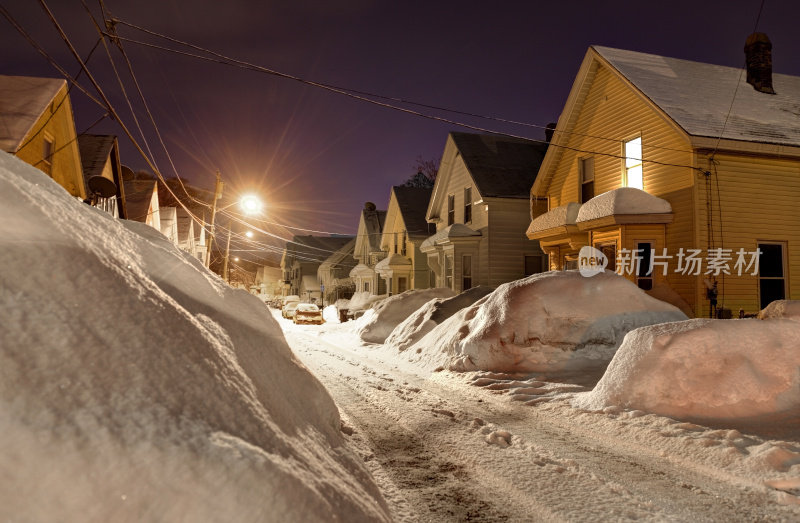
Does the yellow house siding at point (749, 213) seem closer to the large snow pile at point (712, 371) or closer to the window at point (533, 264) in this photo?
the large snow pile at point (712, 371)

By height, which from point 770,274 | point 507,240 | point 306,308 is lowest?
point 306,308

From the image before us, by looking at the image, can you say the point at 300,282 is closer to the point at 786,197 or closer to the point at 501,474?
the point at 786,197

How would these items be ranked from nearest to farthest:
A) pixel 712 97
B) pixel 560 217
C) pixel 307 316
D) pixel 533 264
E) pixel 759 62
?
1. pixel 712 97
2. pixel 560 217
3. pixel 759 62
4. pixel 533 264
5. pixel 307 316

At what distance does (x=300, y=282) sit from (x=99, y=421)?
75.9 metres

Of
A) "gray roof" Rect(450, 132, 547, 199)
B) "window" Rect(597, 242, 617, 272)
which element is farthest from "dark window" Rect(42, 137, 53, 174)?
"window" Rect(597, 242, 617, 272)

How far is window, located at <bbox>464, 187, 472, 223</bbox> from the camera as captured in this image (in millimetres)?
25391

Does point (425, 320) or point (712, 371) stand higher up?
point (425, 320)

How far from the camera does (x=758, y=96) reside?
55.8 feet

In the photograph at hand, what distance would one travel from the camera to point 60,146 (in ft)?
59.6

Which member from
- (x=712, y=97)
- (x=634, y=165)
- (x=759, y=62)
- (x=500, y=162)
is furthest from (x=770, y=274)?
(x=500, y=162)

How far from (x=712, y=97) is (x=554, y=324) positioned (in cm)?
1155

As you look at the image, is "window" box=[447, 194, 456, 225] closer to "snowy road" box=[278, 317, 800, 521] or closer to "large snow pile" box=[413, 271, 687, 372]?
"large snow pile" box=[413, 271, 687, 372]

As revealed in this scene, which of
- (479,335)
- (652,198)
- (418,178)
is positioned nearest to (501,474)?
(479,335)

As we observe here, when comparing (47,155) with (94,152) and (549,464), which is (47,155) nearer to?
(94,152)
